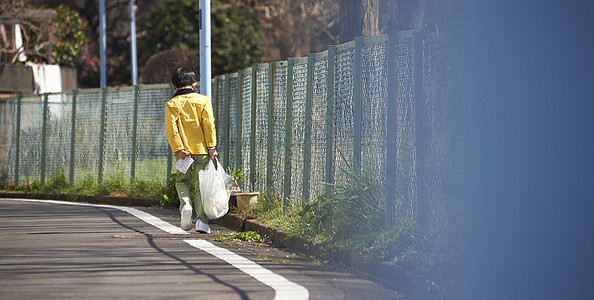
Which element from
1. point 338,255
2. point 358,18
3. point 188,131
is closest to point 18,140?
point 358,18

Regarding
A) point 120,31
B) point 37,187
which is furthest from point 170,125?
point 120,31

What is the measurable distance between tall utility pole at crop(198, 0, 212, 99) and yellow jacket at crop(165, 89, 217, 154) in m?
2.98

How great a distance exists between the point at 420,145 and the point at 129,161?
10926 mm

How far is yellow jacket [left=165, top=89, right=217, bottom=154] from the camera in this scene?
1030 centimetres

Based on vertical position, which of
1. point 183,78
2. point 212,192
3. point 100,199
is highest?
point 183,78

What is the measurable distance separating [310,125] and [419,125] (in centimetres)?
292

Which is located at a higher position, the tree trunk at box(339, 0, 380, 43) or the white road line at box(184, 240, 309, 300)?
the tree trunk at box(339, 0, 380, 43)

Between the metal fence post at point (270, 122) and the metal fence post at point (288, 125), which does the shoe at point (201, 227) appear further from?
the metal fence post at point (270, 122)

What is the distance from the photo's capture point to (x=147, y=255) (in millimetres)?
8477

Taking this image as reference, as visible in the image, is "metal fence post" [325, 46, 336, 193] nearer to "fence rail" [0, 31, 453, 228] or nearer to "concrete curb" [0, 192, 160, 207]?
"fence rail" [0, 31, 453, 228]

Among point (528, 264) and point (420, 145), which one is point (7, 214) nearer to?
point (420, 145)

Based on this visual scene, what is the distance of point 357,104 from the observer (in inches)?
374

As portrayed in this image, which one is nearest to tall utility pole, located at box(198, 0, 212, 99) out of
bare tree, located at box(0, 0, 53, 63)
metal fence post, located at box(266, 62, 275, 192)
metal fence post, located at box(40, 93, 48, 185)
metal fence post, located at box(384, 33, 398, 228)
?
metal fence post, located at box(266, 62, 275, 192)

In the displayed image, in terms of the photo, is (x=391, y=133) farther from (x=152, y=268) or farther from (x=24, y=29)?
(x=24, y=29)
